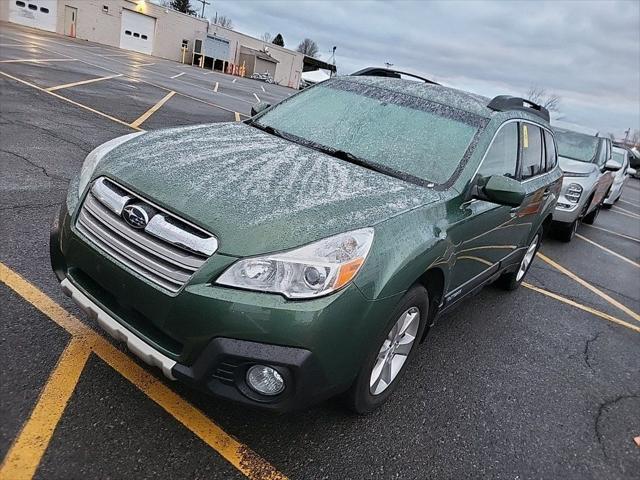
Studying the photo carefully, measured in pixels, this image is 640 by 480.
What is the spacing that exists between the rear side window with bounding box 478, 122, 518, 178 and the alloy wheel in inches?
42.2

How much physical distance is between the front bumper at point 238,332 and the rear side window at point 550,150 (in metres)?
3.36

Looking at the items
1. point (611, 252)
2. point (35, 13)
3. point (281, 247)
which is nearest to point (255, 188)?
point (281, 247)

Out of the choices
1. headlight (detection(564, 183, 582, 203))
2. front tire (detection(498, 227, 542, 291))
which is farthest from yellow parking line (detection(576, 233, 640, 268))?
front tire (detection(498, 227, 542, 291))

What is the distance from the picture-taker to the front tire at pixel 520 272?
16.4 feet

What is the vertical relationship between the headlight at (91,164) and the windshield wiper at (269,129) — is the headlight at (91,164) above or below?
below

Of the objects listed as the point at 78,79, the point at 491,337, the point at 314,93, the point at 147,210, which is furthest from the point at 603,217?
the point at 78,79

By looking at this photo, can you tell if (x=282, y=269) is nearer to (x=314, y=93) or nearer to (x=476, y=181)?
(x=476, y=181)

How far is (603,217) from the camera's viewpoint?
12.7 metres

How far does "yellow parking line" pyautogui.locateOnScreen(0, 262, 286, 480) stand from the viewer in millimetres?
2273

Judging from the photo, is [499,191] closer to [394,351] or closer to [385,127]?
[385,127]

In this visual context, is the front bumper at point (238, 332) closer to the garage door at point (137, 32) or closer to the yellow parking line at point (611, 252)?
the yellow parking line at point (611, 252)

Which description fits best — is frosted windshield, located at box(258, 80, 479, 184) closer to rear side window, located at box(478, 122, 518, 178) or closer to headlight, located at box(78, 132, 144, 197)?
rear side window, located at box(478, 122, 518, 178)

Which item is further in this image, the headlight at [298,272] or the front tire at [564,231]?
the front tire at [564,231]

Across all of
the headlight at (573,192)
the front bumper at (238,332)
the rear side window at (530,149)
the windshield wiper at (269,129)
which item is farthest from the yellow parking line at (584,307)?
the front bumper at (238,332)
